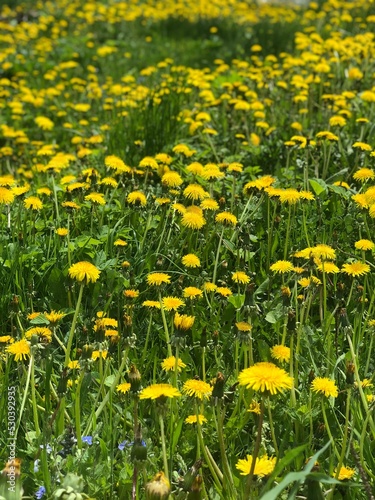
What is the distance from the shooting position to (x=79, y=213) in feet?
9.43

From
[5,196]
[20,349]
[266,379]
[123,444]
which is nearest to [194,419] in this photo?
[123,444]

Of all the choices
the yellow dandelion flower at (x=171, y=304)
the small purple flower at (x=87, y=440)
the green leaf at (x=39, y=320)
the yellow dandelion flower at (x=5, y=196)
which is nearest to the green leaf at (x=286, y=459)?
the small purple flower at (x=87, y=440)

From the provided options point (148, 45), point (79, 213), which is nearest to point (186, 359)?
point (79, 213)

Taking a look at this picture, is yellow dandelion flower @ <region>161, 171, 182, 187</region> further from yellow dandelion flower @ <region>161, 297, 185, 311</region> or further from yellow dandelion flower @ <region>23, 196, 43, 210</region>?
yellow dandelion flower @ <region>161, 297, 185, 311</region>

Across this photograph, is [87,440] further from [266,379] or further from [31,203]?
[31,203]

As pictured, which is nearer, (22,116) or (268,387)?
(268,387)

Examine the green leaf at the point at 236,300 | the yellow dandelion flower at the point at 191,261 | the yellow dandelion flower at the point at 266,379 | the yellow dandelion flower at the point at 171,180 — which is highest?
the yellow dandelion flower at the point at 266,379

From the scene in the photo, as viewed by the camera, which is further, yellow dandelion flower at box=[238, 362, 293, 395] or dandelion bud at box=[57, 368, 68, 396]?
dandelion bud at box=[57, 368, 68, 396]

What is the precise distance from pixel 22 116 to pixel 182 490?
4364 millimetres

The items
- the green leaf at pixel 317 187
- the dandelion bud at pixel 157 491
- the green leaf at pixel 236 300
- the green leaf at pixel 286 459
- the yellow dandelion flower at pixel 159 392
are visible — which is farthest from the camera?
the green leaf at pixel 317 187

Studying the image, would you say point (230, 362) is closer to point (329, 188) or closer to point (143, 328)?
point (143, 328)

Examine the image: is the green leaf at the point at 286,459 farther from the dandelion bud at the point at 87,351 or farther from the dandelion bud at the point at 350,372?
the dandelion bud at the point at 87,351

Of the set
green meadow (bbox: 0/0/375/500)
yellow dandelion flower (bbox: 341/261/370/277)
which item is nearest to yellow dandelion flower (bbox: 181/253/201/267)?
green meadow (bbox: 0/0/375/500)

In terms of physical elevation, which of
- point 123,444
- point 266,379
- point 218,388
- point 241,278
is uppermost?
point 266,379
